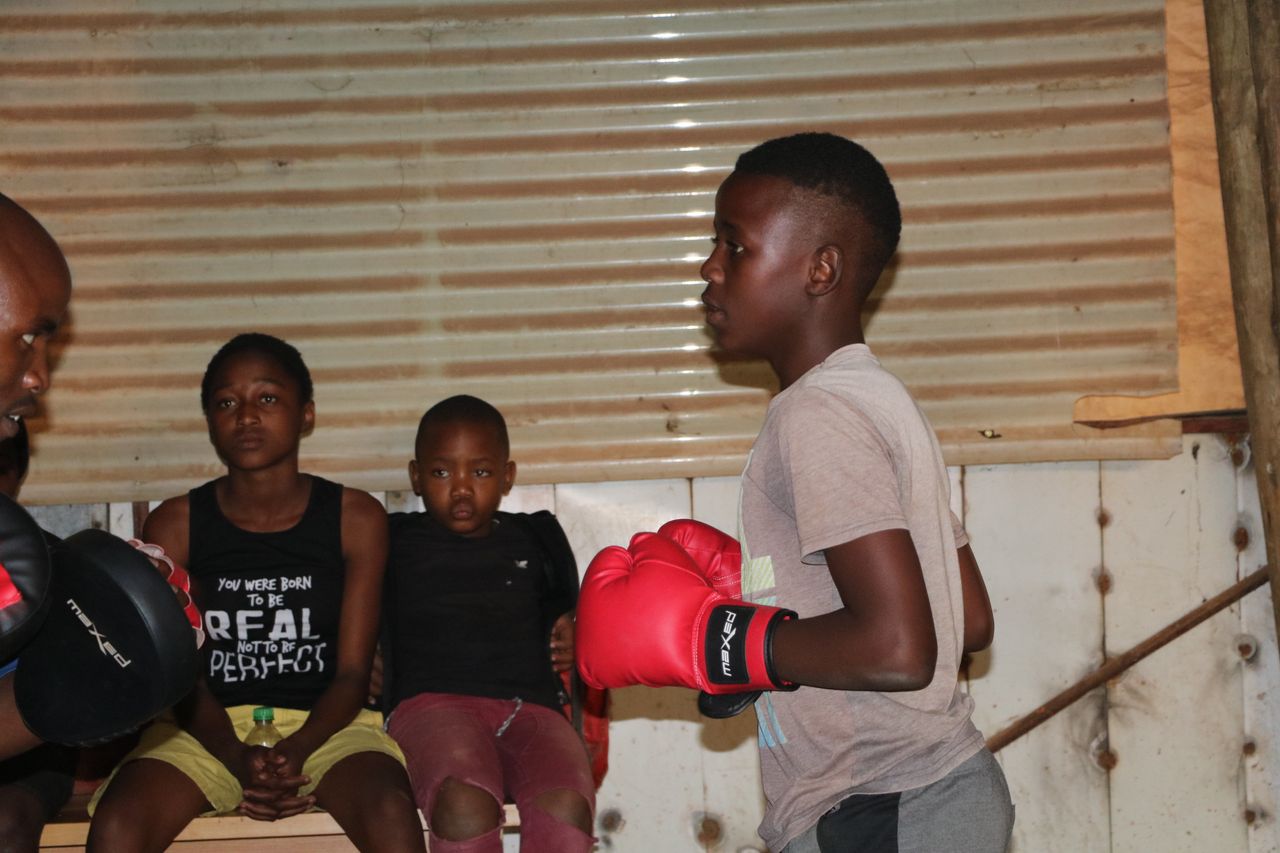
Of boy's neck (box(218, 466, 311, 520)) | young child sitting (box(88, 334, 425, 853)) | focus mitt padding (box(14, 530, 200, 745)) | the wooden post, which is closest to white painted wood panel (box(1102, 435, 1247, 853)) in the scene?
the wooden post

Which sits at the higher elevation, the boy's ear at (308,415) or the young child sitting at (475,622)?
the boy's ear at (308,415)

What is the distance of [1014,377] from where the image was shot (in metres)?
3.98

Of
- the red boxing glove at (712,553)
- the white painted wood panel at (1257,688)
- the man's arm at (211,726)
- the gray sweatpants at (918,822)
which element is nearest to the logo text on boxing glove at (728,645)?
the gray sweatpants at (918,822)

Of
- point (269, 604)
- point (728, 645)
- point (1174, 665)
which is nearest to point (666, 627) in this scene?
Answer: point (728, 645)

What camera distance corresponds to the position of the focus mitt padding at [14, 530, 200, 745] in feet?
6.70

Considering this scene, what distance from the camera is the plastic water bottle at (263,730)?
A: 3217 mm

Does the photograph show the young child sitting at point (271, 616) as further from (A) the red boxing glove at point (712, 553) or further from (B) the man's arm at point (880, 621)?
(B) the man's arm at point (880, 621)

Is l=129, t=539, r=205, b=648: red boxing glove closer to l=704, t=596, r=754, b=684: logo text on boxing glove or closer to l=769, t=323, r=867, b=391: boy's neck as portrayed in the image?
l=704, t=596, r=754, b=684: logo text on boxing glove

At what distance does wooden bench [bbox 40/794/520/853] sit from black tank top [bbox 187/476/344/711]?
38 cm

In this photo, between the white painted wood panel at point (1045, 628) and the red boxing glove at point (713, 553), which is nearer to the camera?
the red boxing glove at point (713, 553)

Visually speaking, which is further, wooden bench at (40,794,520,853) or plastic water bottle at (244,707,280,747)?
plastic water bottle at (244,707,280,747)

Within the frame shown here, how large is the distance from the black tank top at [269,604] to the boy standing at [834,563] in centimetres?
147

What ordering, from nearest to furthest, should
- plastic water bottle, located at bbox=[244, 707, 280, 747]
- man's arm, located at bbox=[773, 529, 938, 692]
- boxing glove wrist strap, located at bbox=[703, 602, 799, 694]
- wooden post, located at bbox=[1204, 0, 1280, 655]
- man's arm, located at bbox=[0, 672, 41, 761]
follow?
man's arm, located at bbox=[773, 529, 938, 692] → boxing glove wrist strap, located at bbox=[703, 602, 799, 694] → man's arm, located at bbox=[0, 672, 41, 761] → plastic water bottle, located at bbox=[244, 707, 280, 747] → wooden post, located at bbox=[1204, 0, 1280, 655]

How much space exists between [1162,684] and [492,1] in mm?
3048
